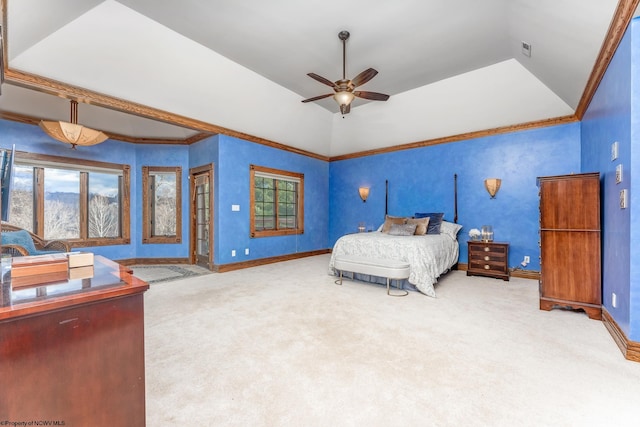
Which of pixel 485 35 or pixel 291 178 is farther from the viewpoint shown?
pixel 291 178

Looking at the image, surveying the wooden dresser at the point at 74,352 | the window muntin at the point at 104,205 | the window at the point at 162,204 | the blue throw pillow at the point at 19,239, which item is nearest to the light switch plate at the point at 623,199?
the wooden dresser at the point at 74,352

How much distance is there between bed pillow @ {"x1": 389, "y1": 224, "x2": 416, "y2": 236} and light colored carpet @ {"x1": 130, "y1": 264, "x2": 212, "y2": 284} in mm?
3766

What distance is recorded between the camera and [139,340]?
119 cm

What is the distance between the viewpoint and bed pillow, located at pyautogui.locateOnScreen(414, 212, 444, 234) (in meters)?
5.48

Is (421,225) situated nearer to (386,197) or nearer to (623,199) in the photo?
(386,197)

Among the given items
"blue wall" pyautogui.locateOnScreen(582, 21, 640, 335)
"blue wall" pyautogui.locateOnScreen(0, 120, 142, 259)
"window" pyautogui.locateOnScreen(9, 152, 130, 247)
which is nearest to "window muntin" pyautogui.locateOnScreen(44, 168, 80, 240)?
"window" pyautogui.locateOnScreen(9, 152, 130, 247)

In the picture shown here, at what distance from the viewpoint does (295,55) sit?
4188mm

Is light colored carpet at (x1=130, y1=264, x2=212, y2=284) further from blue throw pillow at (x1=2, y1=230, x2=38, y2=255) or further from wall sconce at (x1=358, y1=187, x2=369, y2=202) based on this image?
wall sconce at (x1=358, y1=187, x2=369, y2=202)

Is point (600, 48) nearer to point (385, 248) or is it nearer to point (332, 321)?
point (385, 248)

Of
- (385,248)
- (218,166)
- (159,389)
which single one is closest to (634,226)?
(385,248)

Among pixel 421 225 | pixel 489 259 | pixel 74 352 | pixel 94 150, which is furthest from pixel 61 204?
pixel 489 259

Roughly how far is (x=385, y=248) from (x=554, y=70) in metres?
3.40

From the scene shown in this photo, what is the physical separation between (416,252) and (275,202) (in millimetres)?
3734

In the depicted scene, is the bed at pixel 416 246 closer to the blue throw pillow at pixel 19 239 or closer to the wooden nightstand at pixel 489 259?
the wooden nightstand at pixel 489 259
